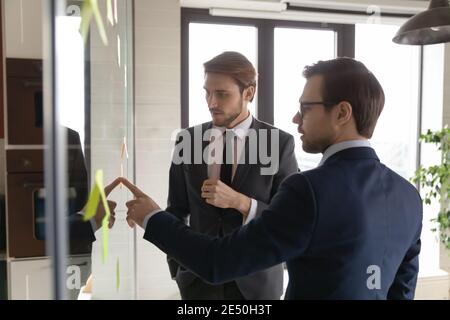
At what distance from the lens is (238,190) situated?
1013 millimetres

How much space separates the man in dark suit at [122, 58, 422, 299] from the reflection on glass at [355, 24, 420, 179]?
2065mm

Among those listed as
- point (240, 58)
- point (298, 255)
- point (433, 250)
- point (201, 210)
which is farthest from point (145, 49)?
point (433, 250)

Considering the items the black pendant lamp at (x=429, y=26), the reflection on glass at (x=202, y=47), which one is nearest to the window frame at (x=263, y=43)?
the reflection on glass at (x=202, y=47)

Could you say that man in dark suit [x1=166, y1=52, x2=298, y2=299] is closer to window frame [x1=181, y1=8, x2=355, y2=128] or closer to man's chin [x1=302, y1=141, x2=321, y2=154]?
man's chin [x1=302, y1=141, x2=321, y2=154]

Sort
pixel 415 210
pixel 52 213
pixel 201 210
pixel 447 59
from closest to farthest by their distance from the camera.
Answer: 1. pixel 52 213
2. pixel 415 210
3. pixel 201 210
4. pixel 447 59

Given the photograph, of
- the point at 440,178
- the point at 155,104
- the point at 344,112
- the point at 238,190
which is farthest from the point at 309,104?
the point at 440,178

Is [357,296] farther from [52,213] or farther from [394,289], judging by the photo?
[52,213]

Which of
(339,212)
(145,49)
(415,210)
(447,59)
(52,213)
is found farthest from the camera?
(447,59)

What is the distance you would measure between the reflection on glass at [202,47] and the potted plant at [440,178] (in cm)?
107

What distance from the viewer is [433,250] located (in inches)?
108

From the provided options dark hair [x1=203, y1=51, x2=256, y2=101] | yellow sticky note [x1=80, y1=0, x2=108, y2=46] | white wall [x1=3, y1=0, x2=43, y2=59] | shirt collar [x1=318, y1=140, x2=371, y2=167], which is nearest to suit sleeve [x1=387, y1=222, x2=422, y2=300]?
shirt collar [x1=318, y1=140, x2=371, y2=167]

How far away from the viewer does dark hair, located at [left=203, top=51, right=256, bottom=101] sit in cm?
106

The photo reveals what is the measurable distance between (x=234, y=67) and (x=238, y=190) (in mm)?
313

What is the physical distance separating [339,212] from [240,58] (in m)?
0.57
